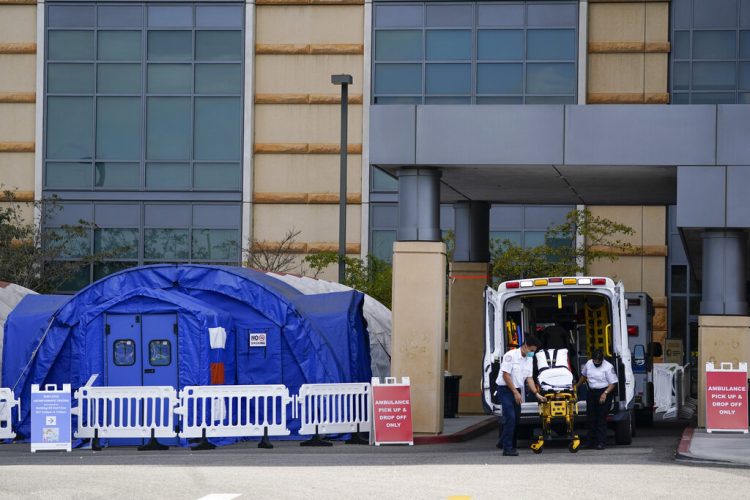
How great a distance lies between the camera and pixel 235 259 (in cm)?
4300

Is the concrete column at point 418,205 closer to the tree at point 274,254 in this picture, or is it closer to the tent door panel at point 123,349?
the tent door panel at point 123,349

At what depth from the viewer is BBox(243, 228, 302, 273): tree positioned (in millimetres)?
41406

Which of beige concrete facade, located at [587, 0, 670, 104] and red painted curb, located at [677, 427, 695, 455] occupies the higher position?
beige concrete facade, located at [587, 0, 670, 104]

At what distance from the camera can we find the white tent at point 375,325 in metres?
29.5

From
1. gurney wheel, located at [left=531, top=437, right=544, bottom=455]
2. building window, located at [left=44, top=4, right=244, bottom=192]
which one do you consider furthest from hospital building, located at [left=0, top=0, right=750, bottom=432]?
gurney wheel, located at [left=531, top=437, right=544, bottom=455]

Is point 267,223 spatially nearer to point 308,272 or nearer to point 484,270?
point 308,272

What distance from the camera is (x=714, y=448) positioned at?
1959 centimetres

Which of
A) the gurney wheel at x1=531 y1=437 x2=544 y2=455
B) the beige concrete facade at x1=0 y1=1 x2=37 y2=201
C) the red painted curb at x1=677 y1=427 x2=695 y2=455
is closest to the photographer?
the red painted curb at x1=677 y1=427 x2=695 y2=455

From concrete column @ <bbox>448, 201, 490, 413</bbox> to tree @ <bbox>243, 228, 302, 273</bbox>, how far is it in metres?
11.1

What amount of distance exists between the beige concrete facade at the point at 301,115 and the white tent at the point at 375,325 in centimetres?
1200

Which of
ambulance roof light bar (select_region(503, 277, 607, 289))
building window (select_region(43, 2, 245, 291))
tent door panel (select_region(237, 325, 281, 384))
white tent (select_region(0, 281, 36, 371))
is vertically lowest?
tent door panel (select_region(237, 325, 281, 384))

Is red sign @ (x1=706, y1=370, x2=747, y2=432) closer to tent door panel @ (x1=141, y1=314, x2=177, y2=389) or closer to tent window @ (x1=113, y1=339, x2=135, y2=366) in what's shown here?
tent door panel @ (x1=141, y1=314, x2=177, y2=389)

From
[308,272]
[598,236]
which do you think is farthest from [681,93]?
[308,272]

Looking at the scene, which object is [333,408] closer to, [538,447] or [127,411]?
[127,411]
